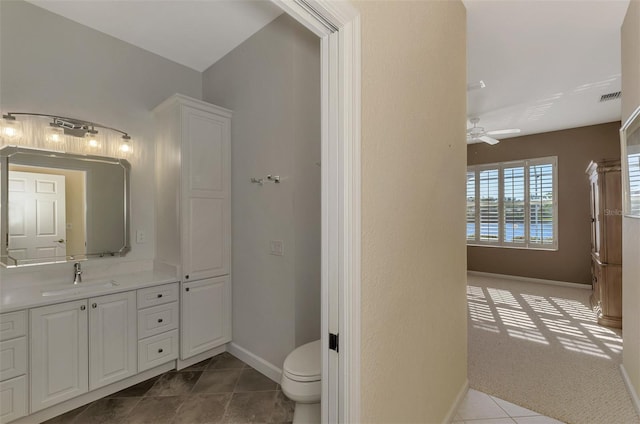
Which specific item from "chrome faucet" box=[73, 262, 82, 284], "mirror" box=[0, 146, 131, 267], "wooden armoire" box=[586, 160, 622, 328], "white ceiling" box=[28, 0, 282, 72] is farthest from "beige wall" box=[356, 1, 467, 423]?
"wooden armoire" box=[586, 160, 622, 328]

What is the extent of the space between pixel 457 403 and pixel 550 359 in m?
1.32

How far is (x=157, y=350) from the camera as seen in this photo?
93.0 inches

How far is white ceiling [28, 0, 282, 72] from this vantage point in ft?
7.27

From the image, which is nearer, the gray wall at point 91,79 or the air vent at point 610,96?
the gray wall at point 91,79

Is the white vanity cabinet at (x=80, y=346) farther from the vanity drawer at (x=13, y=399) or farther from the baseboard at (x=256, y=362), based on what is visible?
the baseboard at (x=256, y=362)

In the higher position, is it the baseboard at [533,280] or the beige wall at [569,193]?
the beige wall at [569,193]

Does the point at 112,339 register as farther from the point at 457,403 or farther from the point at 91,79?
the point at 457,403

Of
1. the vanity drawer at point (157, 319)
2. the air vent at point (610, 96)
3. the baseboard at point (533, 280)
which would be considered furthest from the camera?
the baseboard at point (533, 280)

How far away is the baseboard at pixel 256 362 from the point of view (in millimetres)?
2367

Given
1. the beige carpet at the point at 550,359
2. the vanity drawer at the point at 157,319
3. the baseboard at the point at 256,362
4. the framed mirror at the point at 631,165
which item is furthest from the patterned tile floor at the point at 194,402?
the framed mirror at the point at 631,165

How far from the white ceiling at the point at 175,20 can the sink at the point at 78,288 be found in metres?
2.10

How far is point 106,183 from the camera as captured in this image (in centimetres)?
255

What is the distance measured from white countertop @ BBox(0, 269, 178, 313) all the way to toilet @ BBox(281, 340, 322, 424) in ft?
4.38

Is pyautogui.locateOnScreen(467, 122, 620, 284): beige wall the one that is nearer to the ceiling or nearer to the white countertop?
the ceiling
